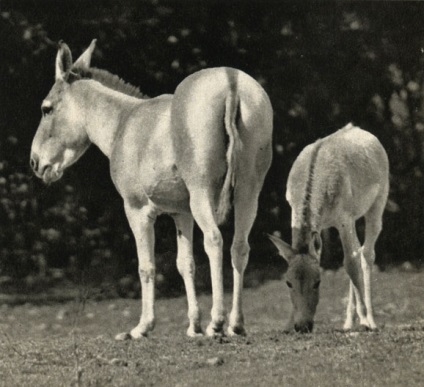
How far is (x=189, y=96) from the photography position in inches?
357

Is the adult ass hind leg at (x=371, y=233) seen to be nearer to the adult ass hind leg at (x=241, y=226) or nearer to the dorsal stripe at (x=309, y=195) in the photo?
the dorsal stripe at (x=309, y=195)

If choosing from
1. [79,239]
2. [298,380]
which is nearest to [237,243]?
[298,380]

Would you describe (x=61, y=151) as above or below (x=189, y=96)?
below

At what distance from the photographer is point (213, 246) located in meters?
8.77

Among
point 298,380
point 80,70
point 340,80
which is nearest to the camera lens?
point 298,380

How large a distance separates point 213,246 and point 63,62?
2.92 meters

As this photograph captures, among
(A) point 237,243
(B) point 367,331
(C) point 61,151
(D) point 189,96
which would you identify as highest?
(D) point 189,96

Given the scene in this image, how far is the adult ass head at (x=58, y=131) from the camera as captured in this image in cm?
1046

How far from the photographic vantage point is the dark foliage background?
11.0 m

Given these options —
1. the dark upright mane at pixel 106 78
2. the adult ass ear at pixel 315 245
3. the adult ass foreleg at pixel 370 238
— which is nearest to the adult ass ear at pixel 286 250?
the adult ass ear at pixel 315 245

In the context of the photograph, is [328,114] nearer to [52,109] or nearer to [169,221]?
[169,221]

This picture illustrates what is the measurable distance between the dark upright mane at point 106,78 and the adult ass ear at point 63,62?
6 cm

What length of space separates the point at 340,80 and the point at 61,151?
3361 millimetres

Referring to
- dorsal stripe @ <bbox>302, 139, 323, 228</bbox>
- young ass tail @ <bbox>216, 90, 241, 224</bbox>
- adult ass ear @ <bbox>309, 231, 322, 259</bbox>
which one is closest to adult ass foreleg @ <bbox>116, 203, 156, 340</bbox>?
young ass tail @ <bbox>216, 90, 241, 224</bbox>
